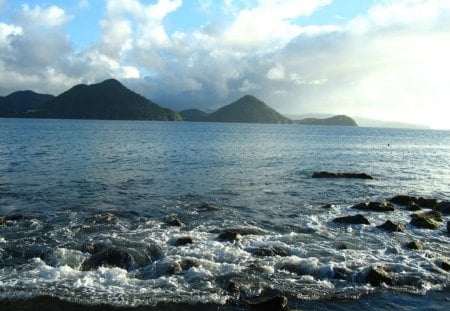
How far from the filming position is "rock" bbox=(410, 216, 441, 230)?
102 ft

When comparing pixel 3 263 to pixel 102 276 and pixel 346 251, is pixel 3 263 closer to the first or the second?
pixel 102 276

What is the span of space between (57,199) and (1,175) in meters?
18.9

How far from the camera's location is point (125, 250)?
23547 mm

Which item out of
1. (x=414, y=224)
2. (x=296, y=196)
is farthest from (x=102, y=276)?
(x=296, y=196)

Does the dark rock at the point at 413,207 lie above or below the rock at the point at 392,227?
below

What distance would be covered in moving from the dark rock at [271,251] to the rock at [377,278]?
197 inches

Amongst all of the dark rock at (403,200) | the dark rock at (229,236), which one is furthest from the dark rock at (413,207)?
the dark rock at (229,236)

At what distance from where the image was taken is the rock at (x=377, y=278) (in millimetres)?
20030

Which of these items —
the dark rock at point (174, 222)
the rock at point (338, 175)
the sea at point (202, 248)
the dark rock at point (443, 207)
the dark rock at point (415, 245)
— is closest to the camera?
the sea at point (202, 248)

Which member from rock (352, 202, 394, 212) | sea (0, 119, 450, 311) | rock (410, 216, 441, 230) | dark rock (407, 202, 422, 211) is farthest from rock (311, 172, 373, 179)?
rock (410, 216, 441, 230)

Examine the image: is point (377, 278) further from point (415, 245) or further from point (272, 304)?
point (415, 245)

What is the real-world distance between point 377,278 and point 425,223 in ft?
44.8

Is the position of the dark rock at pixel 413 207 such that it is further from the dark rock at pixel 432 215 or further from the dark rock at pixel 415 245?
the dark rock at pixel 415 245

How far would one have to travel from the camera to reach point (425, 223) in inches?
1235
